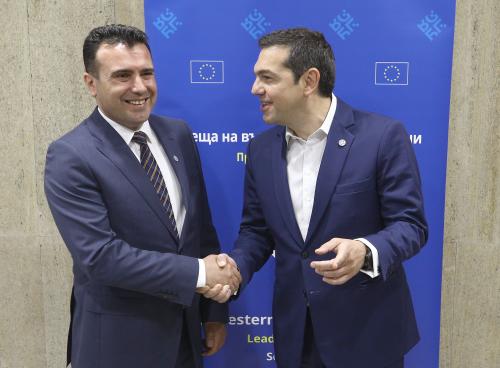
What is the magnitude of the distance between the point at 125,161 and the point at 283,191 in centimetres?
67

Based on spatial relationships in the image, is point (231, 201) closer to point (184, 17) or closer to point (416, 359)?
point (184, 17)

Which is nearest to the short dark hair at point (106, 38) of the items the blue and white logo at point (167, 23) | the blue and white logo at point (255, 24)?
the blue and white logo at point (167, 23)

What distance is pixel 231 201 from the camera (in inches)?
107

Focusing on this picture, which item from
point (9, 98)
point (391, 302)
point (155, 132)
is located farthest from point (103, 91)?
point (391, 302)

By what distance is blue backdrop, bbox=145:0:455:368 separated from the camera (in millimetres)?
2484

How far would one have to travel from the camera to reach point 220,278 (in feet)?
6.59

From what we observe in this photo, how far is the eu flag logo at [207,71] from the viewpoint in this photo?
100 inches

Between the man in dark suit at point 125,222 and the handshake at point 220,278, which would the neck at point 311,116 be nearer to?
the man in dark suit at point 125,222

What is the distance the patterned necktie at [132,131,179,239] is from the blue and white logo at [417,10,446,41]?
1510 mm

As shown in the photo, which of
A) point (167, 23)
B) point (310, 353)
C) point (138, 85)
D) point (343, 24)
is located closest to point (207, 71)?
point (167, 23)

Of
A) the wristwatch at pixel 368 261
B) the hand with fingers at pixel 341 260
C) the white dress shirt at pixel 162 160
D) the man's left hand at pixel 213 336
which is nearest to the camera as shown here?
the hand with fingers at pixel 341 260

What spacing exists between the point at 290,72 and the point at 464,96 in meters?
1.16

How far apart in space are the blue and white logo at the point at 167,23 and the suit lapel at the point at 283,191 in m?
0.88

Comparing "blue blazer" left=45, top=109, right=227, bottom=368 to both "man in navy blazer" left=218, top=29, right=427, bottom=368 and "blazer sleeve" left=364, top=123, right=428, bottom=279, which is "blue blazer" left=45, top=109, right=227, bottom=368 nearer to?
"man in navy blazer" left=218, top=29, right=427, bottom=368
